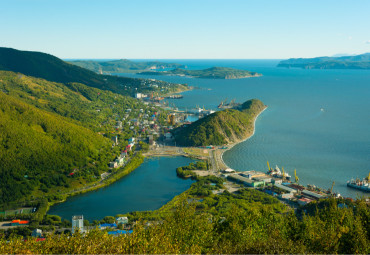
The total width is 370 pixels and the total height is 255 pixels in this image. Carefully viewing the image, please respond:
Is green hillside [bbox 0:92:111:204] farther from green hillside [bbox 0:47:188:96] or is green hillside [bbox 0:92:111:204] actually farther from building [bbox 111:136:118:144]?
green hillside [bbox 0:47:188:96]

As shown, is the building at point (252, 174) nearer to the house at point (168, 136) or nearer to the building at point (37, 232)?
the house at point (168, 136)

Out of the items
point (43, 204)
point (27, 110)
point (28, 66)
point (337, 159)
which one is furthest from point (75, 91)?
point (337, 159)

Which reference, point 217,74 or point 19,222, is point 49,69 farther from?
point 217,74

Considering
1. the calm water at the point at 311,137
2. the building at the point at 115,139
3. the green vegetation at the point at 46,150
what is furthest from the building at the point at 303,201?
the building at the point at 115,139

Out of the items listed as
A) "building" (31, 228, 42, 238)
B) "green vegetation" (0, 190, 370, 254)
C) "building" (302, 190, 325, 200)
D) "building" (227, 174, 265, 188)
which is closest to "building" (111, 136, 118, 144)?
"building" (227, 174, 265, 188)

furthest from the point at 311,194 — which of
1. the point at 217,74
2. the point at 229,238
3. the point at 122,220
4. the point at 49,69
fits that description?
the point at 217,74

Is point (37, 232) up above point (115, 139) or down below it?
below

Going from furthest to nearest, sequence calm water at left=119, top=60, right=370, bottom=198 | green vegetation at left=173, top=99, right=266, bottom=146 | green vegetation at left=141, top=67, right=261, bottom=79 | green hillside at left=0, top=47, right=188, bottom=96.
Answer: green vegetation at left=141, top=67, right=261, bottom=79
green hillside at left=0, top=47, right=188, bottom=96
green vegetation at left=173, top=99, right=266, bottom=146
calm water at left=119, top=60, right=370, bottom=198
